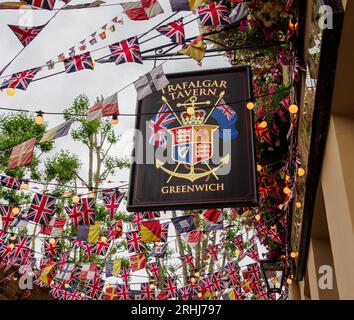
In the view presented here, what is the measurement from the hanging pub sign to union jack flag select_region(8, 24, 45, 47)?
5.82 ft

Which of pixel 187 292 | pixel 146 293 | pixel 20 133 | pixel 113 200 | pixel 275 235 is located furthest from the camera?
pixel 20 133

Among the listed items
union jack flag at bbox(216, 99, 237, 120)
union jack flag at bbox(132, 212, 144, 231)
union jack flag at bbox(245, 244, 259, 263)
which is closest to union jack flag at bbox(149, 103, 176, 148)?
union jack flag at bbox(216, 99, 237, 120)

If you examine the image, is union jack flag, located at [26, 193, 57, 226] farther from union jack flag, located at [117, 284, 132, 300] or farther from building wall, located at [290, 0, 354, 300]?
building wall, located at [290, 0, 354, 300]

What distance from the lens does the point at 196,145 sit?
18.1ft

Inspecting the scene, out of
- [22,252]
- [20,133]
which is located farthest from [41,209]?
[20,133]

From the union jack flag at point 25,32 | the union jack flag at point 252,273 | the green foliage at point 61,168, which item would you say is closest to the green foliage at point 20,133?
the green foliage at point 61,168

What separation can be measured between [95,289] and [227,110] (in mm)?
8600

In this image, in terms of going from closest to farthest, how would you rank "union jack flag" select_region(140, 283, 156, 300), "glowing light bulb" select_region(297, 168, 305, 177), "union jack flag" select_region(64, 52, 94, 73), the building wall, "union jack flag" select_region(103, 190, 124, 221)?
1. the building wall
2. "union jack flag" select_region(64, 52, 94, 73)
3. "glowing light bulb" select_region(297, 168, 305, 177)
4. "union jack flag" select_region(103, 190, 124, 221)
5. "union jack flag" select_region(140, 283, 156, 300)

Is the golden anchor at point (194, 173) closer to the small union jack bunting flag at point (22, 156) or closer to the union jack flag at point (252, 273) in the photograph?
the small union jack bunting flag at point (22, 156)

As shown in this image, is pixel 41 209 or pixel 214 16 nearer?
pixel 214 16

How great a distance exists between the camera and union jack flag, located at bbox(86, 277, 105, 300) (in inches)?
469

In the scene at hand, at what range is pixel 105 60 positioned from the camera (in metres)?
5.34

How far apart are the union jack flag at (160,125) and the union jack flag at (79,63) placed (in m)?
1.30

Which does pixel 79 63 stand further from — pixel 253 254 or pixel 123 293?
pixel 123 293
